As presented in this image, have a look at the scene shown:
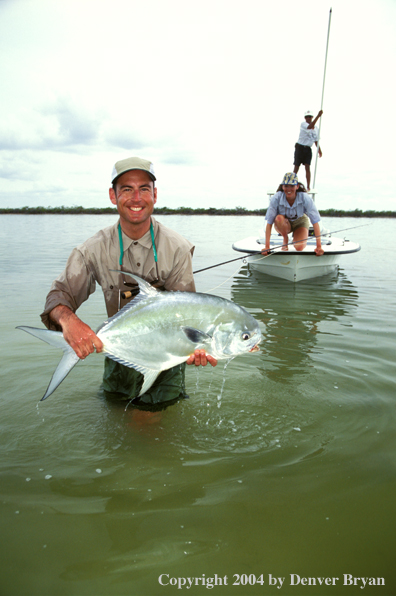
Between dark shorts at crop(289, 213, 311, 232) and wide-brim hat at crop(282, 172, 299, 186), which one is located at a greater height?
wide-brim hat at crop(282, 172, 299, 186)

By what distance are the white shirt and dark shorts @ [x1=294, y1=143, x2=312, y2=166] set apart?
108mm

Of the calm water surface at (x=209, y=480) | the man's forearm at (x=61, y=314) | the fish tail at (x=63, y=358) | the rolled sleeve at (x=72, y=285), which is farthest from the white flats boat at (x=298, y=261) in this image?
the fish tail at (x=63, y=358)

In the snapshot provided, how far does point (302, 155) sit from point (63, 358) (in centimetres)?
1093

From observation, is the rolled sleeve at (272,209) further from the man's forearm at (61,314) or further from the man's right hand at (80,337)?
the man's right hand at (80,337)

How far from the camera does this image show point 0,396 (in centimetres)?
376

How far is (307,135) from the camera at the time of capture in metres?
11.5

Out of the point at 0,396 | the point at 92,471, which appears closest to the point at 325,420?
the point at 92,471

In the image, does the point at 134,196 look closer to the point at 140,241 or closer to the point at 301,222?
the point at 140,241

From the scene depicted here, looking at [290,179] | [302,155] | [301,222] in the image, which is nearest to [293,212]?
[301,222]

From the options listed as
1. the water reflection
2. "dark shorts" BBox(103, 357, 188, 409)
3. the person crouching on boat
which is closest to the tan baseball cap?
"dark shorts" BBox(103, 357, 188, 409)

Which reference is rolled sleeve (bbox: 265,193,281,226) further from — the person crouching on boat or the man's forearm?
the man's forearm

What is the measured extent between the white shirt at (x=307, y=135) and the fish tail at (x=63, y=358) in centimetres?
1084

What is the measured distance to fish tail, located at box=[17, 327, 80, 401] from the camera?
7.89 feet

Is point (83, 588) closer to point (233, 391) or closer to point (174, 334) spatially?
point (174, 334)
